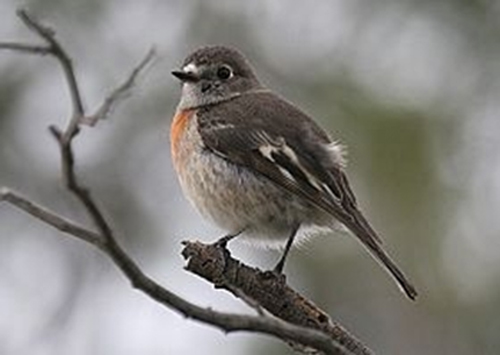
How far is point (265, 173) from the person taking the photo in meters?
6.89

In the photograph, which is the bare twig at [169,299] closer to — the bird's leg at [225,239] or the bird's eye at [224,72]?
the bird's leg at [225,239]

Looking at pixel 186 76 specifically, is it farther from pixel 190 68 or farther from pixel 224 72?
pixel 224 72

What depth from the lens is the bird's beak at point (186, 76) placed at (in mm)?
7715

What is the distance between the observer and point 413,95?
1562 cm

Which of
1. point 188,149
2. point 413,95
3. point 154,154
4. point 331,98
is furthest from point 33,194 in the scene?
point 188,149

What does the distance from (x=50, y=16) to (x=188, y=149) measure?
7.84 metres

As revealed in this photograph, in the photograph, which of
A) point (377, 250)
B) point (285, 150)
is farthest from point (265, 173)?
point (377, 250)

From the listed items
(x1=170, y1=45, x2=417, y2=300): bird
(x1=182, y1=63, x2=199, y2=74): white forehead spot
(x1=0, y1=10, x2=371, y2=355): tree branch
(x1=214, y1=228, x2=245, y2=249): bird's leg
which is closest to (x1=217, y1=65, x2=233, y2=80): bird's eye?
(x1=182, y1=63, x2=199, y2=74): white forehead spot

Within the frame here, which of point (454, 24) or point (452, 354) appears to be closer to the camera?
point (452, 354)

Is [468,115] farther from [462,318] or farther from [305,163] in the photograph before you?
[305,163]

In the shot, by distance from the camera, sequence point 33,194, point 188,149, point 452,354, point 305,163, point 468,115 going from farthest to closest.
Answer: point 468,115 < point 33,194 < point 452,354 < point 188,149 < point 305,163

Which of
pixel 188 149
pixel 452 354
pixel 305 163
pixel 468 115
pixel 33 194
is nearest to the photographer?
pixel 305 163

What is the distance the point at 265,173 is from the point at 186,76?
1.05 meters

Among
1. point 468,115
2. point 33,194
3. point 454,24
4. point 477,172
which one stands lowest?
point 33,194
